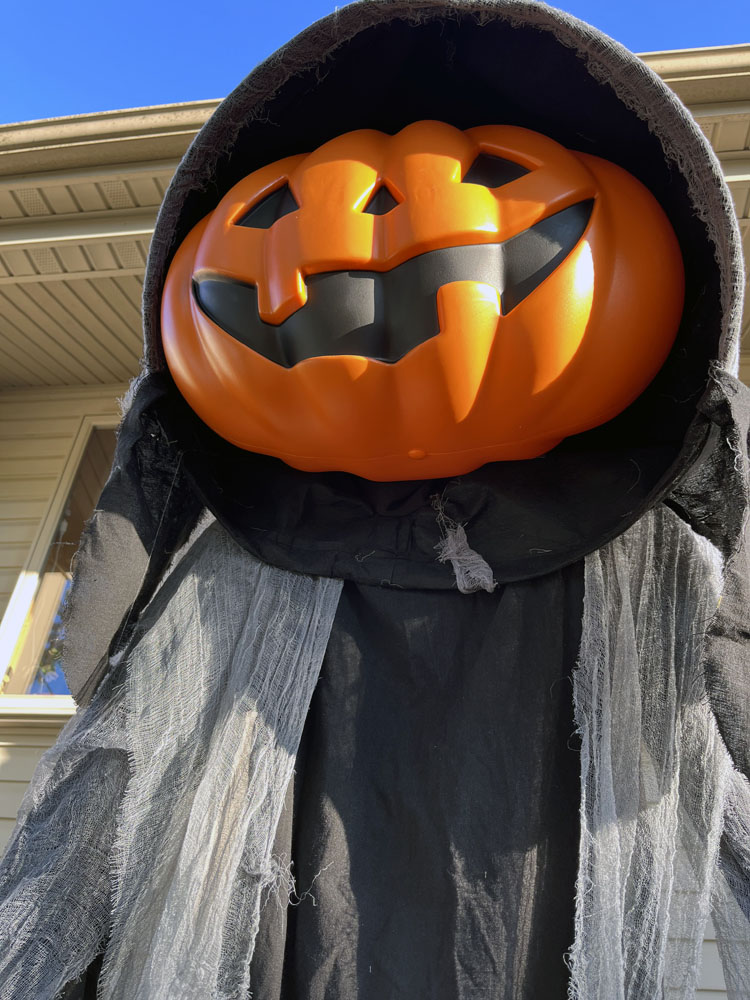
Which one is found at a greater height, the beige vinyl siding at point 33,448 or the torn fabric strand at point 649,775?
the beige vinyl siding at point 33,448

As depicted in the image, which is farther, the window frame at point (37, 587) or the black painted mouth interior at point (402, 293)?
the window frame at point (37, 587)

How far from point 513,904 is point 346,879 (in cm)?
18

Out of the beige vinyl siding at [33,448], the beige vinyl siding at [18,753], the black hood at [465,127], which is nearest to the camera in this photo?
the black hood at [465,127]

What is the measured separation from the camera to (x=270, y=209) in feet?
2.85

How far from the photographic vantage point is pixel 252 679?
833 mm

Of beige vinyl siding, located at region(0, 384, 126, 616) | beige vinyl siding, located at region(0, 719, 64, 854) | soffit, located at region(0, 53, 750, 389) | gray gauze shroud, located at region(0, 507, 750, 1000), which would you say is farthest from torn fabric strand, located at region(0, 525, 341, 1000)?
beige vinyl siding, located at region(0, 384, 126, 616)

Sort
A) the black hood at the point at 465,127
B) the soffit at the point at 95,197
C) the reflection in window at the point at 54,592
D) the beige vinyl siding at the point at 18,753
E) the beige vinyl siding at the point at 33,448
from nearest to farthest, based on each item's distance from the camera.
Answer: the black hood at the point at 465,127
the soffit at the point at 95,197
the beige vinyl siding at the point at 18,753
the reflection in window at the point at 54,592
the beige vinyl siding at the point at 33,448

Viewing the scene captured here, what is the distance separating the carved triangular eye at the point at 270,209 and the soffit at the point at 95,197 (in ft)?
3.93

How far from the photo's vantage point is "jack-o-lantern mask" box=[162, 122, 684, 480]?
29.0 inches

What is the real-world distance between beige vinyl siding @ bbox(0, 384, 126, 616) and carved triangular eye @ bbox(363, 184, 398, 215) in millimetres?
1849

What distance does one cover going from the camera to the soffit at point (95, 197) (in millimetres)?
1708

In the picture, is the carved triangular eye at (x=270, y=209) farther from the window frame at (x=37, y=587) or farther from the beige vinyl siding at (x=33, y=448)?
the beige vinyl siding at (x=33, y=448)

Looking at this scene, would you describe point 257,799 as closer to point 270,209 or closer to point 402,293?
point 402,293

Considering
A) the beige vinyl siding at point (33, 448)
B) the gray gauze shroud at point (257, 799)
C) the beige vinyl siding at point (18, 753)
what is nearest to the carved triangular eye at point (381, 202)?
the gray gauze shroud at point (257, 799)
